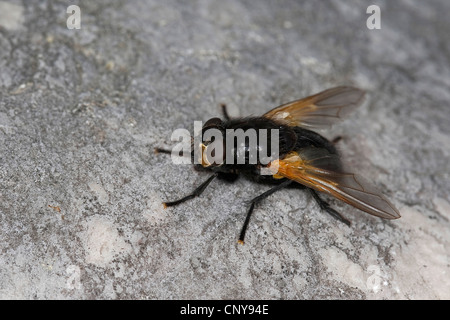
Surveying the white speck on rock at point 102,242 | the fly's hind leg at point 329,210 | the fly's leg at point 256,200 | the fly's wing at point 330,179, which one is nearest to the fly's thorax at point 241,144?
the fly's wing at point 330,179

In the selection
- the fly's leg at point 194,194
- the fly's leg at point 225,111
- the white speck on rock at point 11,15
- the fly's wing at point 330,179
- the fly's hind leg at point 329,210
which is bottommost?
the fly's hind leg at point 329,210

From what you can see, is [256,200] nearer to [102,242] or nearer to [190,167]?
[190,167]

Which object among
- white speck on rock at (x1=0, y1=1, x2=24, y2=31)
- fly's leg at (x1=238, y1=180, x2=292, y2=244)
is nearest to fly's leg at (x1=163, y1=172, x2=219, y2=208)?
fly's leg at (x1=238, y1=180, x2=292, y2=244)

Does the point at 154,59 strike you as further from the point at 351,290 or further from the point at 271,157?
the point at 351,290

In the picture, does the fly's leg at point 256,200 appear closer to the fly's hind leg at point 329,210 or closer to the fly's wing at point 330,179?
the fly's wing at point 330,179

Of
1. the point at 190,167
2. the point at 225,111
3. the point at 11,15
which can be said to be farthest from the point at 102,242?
the point at 11,15

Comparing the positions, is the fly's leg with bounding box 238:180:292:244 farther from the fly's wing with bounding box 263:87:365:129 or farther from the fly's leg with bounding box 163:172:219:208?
the fly's wing with bounding box 263:87:365:129
